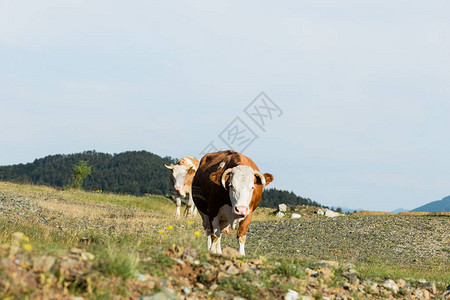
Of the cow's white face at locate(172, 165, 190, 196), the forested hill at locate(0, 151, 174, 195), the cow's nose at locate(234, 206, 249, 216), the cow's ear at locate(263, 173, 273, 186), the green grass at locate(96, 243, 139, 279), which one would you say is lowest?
the green grass at locate(96, 243, 139, 279)

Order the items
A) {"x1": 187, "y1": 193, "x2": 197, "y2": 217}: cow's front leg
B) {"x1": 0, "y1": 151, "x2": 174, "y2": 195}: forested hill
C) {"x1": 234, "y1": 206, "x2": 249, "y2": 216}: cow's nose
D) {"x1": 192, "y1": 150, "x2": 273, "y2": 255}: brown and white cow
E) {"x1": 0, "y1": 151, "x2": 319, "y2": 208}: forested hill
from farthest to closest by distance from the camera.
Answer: {"x1": 0, "y1": 151, "x2": 174, "y2": 195}: forested hill → {"x1": 0, "y1": 151, "x2": 319, "y2": 208}: forested hill → {"x1": 187, "y1": 193, "x2": 197, "y2": 217}: cow's front leg → {"x1": 192, "y1": 150, "x2": 273, "y2": 255}: brown and white cow → {"x1": 234, "y1": 206, "x2": 249, "y2": 216}: cow's nose

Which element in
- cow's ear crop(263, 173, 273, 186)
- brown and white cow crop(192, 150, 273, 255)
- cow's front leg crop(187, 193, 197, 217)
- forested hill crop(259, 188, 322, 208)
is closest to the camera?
brown and white cow crop(192, 150, 273, 255)

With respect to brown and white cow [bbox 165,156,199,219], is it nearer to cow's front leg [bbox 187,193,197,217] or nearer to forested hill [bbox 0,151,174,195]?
cow's front leg [bbox 187,193,197,217]

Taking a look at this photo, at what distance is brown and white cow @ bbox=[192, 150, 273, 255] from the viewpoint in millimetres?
10359

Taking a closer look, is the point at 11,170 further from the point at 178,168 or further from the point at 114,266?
the point at 114,266

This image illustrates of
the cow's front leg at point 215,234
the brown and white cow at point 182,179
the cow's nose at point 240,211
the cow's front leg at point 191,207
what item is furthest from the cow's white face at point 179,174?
the cow's nose at point 240,211

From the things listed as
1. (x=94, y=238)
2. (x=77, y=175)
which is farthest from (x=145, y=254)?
(x=77, y=175)

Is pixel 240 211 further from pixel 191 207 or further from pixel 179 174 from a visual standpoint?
pixel 191 207

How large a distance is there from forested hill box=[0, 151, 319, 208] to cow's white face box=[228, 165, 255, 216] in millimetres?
77973

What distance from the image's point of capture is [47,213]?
2128 cm

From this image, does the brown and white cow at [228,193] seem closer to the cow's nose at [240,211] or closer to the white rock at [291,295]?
the cow's nose at [240,211]

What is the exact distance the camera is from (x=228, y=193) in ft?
35.8

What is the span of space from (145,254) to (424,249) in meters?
17.0

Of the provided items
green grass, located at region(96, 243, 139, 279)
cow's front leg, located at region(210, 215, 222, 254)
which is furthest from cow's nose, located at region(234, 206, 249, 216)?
green grass, located at region(96, 243, 139, 279)
